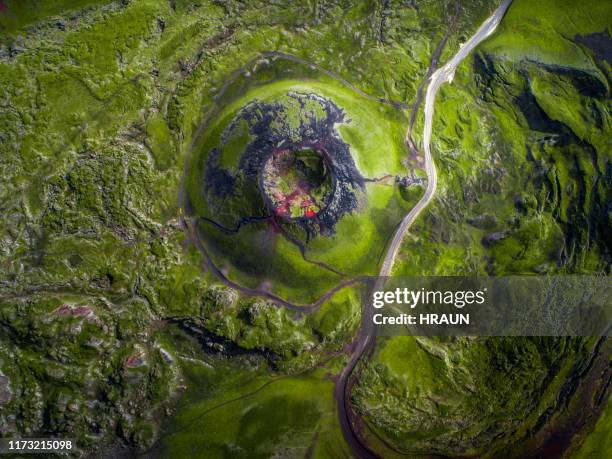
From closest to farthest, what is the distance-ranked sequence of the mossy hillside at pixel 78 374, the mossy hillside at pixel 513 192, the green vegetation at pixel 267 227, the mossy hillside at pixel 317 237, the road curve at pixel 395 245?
the mossy hillside at pixel 78 374 → the green vegetation at pixel 267 227 → the road curve at pixel 395 245 → the mossy hillside at pixel 317 237 → the mossy hillside at pixel 513 192

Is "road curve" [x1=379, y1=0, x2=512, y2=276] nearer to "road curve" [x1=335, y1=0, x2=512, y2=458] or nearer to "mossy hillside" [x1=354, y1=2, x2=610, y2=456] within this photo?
"road curve" [x1=335, y1=0, x2=512, y2=458]

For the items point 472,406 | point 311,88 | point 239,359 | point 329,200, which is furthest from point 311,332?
point 311,88

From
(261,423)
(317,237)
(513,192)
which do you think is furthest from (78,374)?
(513,192)

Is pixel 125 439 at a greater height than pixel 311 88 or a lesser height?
lesser

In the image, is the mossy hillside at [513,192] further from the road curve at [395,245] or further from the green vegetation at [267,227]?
the road curve at [395,245]

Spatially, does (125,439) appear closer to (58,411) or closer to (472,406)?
(58,411)

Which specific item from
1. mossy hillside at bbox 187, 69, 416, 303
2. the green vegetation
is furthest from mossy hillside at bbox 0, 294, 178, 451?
mossy hillside at bbox 187, 69, 416, 303

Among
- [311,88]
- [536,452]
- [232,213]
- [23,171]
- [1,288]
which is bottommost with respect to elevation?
[536,452]

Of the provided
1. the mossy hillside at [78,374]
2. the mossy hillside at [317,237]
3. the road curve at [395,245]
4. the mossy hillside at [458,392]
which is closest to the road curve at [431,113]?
the road curve at [395,245]

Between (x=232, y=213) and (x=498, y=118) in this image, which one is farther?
(x=498, y=118)
